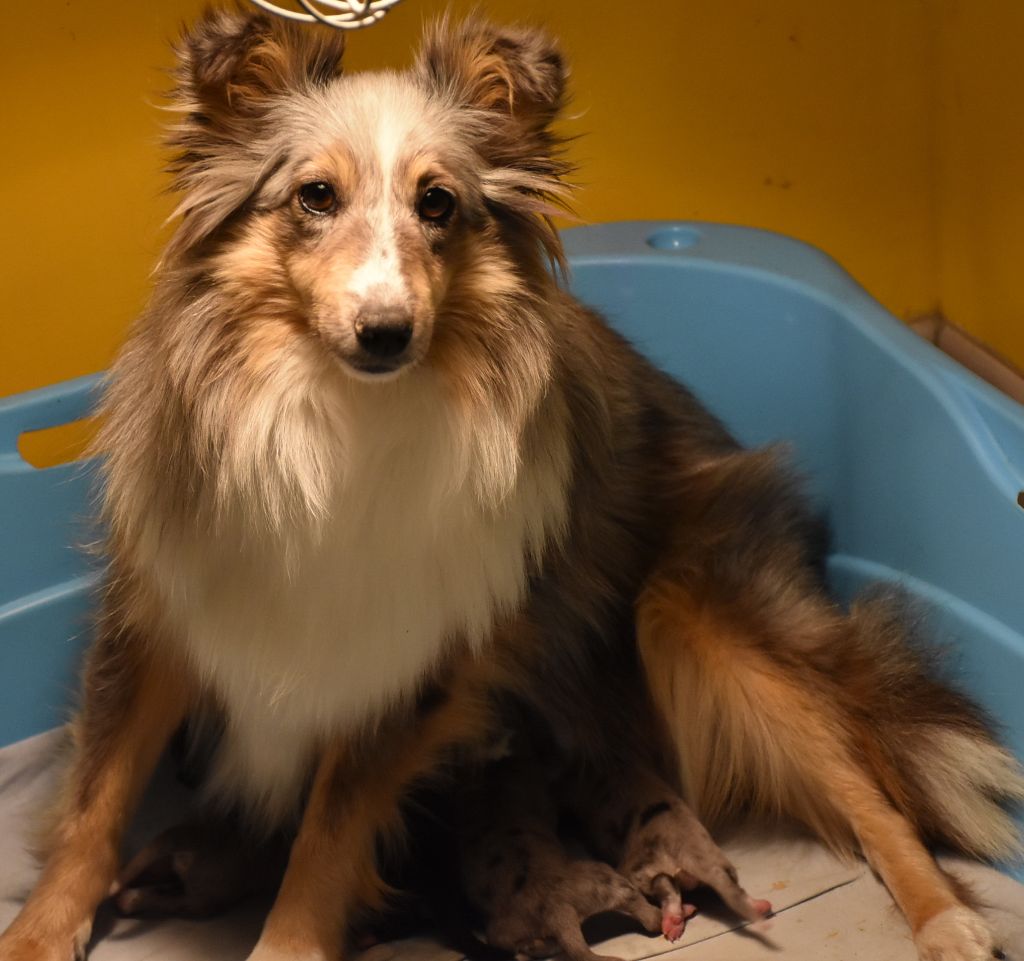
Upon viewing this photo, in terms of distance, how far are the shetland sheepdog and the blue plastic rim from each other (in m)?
0.18

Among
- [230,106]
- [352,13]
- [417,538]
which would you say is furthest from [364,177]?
[417,538]

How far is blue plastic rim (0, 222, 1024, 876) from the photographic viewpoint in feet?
7.75

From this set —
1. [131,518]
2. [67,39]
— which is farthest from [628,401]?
[67,39]

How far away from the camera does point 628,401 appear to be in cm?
233

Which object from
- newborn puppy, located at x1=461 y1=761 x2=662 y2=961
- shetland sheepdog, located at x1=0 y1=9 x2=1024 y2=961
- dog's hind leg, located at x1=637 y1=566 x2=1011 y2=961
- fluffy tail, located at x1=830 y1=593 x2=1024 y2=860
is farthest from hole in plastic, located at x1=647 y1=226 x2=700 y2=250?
newborn puppy, located at x1=461 y1=761 x2=662 y2=961

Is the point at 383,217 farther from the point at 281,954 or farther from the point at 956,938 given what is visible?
the point at 956,938

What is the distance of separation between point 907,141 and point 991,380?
0.65 metres

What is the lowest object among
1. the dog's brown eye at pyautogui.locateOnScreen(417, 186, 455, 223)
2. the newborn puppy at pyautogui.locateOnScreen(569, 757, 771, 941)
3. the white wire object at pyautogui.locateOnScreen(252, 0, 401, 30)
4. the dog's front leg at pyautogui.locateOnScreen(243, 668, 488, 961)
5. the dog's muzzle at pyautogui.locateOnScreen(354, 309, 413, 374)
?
the newborn puppy at pyautogui.locateOnScreen(569, 757, 771, 941)

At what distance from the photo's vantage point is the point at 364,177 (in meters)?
1.73

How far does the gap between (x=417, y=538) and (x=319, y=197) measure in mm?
481

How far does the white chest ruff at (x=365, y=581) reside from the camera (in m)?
1.84

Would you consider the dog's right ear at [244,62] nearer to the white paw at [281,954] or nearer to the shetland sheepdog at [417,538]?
the shetland sheepdog at [417,538]

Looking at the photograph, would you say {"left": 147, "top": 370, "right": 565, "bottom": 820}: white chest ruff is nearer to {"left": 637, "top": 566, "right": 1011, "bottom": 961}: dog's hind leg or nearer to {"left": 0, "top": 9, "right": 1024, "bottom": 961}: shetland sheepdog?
{"left": 0, "top": 9, "right": 1024, "bottom": 961}: shetland sheepdog

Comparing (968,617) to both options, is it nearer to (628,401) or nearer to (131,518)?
(628,401)
